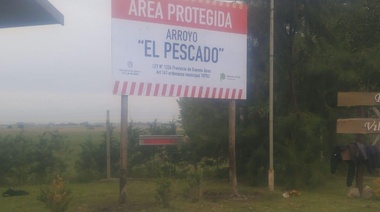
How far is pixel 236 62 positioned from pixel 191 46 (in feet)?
3.96

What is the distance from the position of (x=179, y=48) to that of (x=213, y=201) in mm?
3047

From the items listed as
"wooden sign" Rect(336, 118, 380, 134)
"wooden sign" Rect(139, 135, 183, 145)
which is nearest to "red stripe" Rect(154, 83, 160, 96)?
"wooden sign" Rect(139, 135, 183, 145)

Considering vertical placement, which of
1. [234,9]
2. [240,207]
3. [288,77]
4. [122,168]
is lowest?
[240,207]

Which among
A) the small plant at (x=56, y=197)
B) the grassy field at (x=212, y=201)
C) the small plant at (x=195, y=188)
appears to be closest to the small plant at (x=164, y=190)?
the grassy field at (x=212, y=201)

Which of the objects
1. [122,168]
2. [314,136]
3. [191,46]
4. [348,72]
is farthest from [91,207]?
[348,72]

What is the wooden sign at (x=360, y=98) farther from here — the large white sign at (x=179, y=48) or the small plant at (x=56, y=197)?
A: the small plant at (x=56, y=197)

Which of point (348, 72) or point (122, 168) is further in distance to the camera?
point (348, 72)

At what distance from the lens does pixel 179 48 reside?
32.8 ft

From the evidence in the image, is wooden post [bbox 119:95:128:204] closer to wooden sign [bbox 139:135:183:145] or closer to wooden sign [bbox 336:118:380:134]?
wooden sign [bbox 139:135:183:145]

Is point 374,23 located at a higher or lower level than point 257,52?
higher

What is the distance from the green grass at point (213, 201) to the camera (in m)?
9.52

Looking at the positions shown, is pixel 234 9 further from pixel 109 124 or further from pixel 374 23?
pixel 374 23

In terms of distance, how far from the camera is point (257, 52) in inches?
527

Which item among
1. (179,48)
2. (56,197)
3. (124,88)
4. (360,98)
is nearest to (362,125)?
(360,98)
